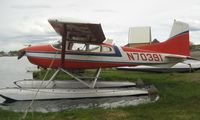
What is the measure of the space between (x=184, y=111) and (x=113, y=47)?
619 centimetres

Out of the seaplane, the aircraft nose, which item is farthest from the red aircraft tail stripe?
the aircraft nose

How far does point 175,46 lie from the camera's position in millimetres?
15812

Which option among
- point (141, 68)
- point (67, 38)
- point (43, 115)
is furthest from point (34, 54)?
point (141, 68)

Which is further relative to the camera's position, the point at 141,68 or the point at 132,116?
the point at 141,68

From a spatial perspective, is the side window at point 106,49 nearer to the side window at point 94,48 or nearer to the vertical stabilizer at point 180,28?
the side window at point 94,48

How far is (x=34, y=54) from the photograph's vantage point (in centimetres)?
1459

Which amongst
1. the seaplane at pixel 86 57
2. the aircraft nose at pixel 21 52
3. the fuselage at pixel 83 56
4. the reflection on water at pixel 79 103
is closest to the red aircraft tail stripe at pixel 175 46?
the seaplane at pixel 86 57

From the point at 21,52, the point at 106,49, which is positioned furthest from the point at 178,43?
the point at 21,52

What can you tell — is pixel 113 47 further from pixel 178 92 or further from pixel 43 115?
pixel 43 115

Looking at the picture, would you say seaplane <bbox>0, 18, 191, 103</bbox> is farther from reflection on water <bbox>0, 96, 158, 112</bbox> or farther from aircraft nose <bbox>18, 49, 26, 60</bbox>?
reflection on water <bbox>0, 96, 158, 112</bbox>

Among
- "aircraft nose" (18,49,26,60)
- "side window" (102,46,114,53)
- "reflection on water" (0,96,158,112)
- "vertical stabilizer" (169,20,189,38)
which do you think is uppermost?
"vertical stabilizer" (169,20,189,38)

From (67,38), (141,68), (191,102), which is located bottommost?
(141,68)

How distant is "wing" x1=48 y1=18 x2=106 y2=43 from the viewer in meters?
12.1

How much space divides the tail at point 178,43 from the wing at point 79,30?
9.00ft
